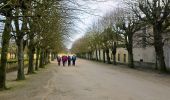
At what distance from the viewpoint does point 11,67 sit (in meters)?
42.1

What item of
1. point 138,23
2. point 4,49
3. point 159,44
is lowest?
point 4,49

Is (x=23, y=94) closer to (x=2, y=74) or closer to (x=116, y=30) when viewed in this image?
(x=2, y=74)

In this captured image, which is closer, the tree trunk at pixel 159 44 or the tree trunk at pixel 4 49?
the tree trunk at pixel 4 49

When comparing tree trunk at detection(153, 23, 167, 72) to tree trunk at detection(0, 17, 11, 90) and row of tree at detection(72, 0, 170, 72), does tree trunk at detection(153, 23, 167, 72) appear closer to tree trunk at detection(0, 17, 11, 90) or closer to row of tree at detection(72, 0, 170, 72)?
row of tree at detection(72, 0, 170, 72)

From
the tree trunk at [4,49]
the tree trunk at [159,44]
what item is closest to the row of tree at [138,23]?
the tree trunk at [159,44]

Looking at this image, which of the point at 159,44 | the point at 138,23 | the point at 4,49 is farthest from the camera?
the point at 138,23

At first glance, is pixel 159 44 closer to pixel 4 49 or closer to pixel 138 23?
pixel 138 23

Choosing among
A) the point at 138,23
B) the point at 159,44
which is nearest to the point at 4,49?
the point at 159,44

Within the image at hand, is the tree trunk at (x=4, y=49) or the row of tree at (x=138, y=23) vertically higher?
the row of tree at (x=138, y=23)

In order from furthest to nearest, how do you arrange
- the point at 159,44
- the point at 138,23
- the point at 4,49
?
the point at 138,23 → the point at 159,44 → the point at 4,49

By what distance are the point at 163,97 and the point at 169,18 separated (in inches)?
952

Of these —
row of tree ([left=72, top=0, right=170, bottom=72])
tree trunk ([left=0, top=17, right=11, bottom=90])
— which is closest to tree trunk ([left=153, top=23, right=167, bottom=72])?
row of tree ([left=72, top=0, right=170, bottom=72])

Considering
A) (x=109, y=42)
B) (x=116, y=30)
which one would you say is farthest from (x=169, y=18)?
(x=109, y=42)

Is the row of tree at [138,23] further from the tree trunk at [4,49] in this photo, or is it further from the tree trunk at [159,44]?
the tree trunk at [4,49]
